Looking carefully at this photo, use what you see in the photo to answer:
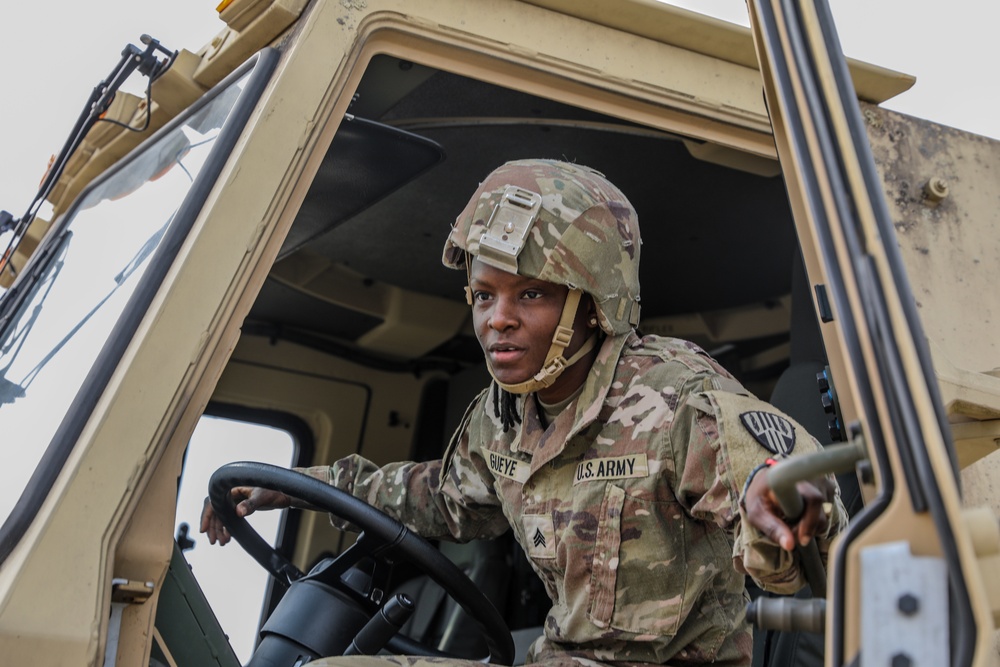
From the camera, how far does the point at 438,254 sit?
3.03 metres

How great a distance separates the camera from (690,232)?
2.94 meters

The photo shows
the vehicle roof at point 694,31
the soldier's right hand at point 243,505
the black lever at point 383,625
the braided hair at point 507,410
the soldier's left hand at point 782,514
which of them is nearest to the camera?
the soldier's left hand at point 782,514

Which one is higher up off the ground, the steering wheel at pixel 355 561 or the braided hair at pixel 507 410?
the braided hair at pixel 507 410

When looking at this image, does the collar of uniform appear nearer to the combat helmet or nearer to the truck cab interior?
the combat helmet

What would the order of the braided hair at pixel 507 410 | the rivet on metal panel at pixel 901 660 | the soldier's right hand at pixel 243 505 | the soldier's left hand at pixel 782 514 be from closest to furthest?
1. the rivet on metal panel at pixel 901 660
2. the soldier's left hand at pixel 782 514
3. the soldier's right hand at pixel 243 505
4. the braided hair at pixel 507 410

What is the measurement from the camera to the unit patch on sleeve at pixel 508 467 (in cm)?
191

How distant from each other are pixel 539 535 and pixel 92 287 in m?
0.83

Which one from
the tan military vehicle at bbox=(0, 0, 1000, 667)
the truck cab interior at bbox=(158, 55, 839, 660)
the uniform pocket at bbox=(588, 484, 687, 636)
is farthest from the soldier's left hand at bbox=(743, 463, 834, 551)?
the truck cab interior at bbox=(158, 55, 839, 660)

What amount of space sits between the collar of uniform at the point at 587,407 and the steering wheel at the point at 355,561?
25 cm

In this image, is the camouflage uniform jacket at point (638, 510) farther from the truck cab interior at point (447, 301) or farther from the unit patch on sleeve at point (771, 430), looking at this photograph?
the truck cab interior at point (447, 301)

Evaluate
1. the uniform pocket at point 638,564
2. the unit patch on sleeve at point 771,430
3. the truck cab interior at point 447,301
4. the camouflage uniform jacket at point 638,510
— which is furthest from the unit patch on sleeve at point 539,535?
the truck cab interior at point 447,301

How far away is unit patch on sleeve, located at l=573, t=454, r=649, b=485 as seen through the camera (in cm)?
171

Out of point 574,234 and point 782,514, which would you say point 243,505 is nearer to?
point 574,234

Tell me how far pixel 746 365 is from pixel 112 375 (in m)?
2.29
